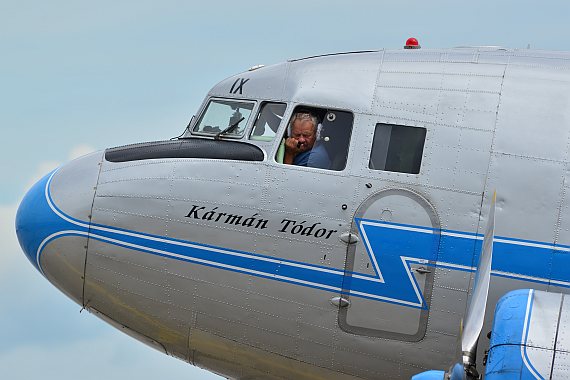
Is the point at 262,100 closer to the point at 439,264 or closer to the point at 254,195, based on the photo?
the point at 254,195

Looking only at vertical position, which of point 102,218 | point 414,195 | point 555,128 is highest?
point 555,128

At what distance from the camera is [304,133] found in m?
14.4

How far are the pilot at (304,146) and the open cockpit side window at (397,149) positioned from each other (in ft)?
1.90

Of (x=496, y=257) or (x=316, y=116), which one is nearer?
(x=496, y=257)

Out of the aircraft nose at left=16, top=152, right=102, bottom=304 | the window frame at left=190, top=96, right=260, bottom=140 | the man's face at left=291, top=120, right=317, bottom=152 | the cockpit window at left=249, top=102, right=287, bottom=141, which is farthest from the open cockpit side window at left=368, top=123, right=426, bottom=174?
the aircraft nose at left=16, top=152, right=102, bottom=304

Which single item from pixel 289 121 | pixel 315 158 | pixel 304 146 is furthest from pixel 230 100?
pixel 315 158

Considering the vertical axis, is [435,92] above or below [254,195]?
above

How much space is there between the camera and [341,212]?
1370cm

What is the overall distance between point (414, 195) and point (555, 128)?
1.70m

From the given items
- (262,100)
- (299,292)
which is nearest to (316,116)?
(262,100)

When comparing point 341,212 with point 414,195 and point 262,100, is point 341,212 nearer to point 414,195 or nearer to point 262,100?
point 414,195

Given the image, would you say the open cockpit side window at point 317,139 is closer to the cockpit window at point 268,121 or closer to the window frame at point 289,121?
the window frame at point 289,121

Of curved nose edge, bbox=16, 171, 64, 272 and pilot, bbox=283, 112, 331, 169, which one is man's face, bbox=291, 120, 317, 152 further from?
curved nose edge, bbox=16, 171, 64, 272

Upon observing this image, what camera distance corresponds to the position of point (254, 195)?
1398 centimetres
